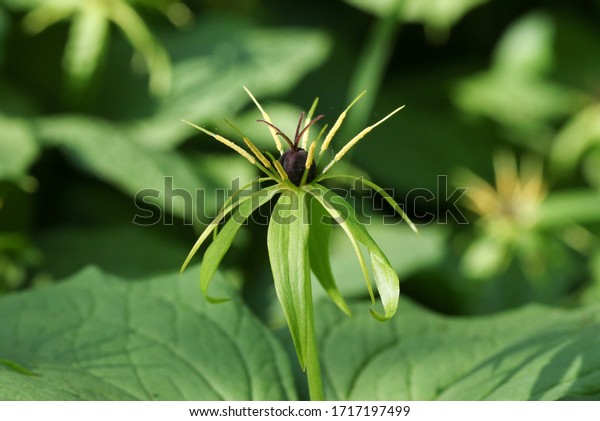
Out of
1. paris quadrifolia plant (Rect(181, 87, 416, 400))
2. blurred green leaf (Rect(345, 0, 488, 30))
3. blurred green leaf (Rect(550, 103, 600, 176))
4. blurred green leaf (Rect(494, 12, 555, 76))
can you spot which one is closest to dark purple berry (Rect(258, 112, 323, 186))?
paris quadrifolia plant (Rect(181, 87, 416, 400))

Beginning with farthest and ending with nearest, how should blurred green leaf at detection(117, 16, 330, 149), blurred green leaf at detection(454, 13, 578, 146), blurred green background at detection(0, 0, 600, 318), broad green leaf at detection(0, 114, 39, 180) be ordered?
blurred green leaf at detection(454, 13, 578, 146) → blurred green leaf at detection(117, 16, 330, 149) → blurred green background at detection(0, 0, 600, 318) → broad green leaf at detection(0, 114, 39, 180)

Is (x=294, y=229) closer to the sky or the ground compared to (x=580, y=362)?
closer to the sky

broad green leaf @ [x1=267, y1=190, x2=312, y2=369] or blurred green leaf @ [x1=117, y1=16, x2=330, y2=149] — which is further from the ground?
blurred green leaf @ [x1=117, y1=16, x2=330, y2=149]

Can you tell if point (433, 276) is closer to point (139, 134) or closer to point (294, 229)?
point (139, 134)

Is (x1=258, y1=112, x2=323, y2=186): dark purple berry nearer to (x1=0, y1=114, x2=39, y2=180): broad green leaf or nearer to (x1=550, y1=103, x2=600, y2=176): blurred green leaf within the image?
(x1=0, y1=114, x2=39, y2=180): broad green leaf

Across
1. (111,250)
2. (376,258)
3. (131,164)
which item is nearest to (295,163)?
(376,258)

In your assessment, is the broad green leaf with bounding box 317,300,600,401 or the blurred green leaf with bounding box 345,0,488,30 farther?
the blurred green leaf with bounding box 345,0,488,30

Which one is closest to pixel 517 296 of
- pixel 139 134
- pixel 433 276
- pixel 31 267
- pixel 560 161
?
pixel 433 276

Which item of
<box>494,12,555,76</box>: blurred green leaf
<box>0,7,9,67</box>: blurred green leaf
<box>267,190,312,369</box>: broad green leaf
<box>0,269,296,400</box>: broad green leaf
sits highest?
<box>494,12,555,76</box>: blurred green leaf
